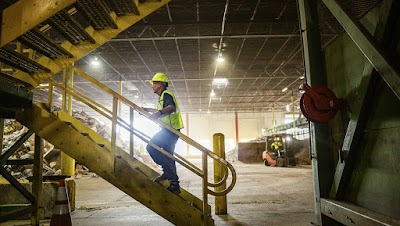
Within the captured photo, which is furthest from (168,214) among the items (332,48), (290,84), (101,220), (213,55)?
(290,84)

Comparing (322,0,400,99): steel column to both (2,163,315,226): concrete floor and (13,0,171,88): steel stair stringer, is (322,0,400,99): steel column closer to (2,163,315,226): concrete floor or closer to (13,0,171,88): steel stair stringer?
(2,163,315,226): concrete floor

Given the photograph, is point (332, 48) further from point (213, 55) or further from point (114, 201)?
point (213, 55)

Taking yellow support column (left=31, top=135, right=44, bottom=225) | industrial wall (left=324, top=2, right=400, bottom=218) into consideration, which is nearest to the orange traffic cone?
yellow support column (left=31, top=135, right=44, bottom=225)

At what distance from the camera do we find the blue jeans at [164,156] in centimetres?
424

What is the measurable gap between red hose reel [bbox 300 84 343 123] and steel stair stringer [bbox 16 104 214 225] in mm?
1946

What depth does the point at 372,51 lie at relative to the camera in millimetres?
2361

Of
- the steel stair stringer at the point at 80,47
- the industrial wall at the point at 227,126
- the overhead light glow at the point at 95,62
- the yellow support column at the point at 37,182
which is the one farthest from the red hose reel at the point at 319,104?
the industrial wall at the point at 227,126

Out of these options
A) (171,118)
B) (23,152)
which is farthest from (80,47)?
(23,152)

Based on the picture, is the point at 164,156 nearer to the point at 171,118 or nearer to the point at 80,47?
the point at 171,118

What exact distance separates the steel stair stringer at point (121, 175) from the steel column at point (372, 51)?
106 inches

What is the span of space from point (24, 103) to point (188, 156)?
3465cm

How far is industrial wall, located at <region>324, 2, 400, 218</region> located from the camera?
2576 millimetres

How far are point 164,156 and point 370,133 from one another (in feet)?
8.98

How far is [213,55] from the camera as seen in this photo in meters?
16.5
